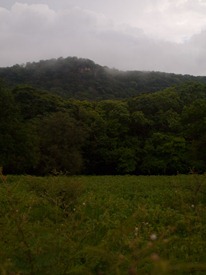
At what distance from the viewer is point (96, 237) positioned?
346 inches

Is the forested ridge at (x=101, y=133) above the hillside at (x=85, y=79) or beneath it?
beneath

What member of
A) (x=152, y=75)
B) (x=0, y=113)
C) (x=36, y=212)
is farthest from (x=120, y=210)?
(x=152, y=75)

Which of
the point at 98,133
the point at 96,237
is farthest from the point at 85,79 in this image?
the point at 96,237

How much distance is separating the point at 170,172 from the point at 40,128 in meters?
17.3

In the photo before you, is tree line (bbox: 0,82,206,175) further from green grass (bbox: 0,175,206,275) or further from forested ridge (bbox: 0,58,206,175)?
green grass (bbox: 0,175,206,275)

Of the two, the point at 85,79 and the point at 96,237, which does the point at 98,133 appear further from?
the point at 96,237

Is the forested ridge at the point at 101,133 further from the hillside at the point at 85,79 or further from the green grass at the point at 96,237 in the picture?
the green grass at the point at 96,237

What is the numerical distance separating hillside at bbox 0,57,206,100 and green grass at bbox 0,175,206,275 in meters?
63.8

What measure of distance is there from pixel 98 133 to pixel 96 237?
42960mm

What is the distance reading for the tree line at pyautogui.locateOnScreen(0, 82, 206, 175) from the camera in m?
33.4

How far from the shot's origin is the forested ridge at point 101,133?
32.8 metres

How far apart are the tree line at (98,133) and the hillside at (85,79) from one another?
20.5 meters

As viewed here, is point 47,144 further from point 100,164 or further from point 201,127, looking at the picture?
point 201,127

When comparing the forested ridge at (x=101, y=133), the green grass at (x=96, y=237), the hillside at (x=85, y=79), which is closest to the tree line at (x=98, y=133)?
the forested ridge at (x=101, y=133)
